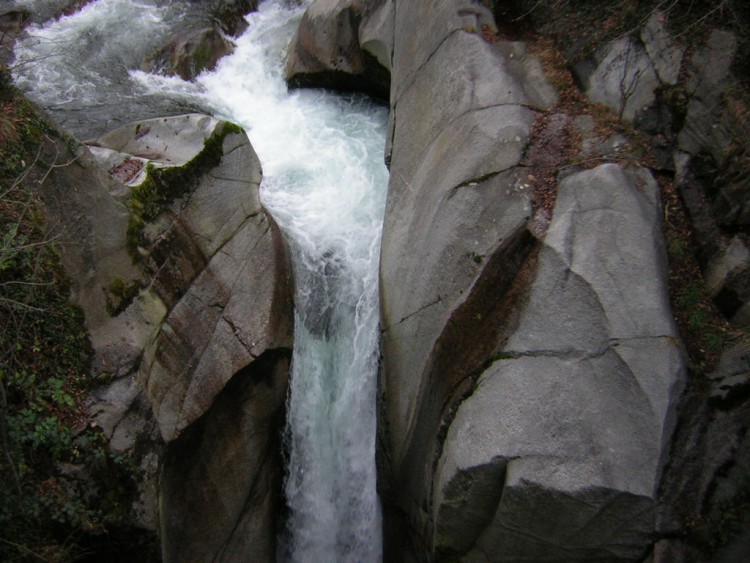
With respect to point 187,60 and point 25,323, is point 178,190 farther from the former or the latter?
point 187,60

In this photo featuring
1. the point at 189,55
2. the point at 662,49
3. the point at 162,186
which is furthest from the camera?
the point at 189,55

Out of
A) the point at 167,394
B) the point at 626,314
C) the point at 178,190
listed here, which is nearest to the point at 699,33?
the point at 626,314

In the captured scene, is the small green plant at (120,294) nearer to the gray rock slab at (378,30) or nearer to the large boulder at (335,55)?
the gray rock slab at (378,30)

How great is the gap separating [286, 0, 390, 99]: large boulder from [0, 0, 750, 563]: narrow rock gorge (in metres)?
2.29

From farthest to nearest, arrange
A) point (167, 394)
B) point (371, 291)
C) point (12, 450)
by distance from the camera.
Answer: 1. point (371, 291)
2. point (167, 394)
3. point (12, 450)

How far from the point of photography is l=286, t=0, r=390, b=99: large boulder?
36.5ft

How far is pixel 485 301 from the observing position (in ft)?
19.4

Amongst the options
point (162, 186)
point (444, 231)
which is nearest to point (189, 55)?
point (162, 186)

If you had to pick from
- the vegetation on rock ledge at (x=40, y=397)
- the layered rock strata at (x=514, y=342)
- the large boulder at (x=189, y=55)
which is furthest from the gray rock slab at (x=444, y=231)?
the large boulder at (x=189, y=55)

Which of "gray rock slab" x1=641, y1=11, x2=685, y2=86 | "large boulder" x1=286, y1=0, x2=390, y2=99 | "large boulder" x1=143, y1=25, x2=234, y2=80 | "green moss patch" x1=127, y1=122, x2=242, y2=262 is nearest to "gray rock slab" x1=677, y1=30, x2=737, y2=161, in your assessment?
"gray rock slab" x1=641, y1=11, x2=685, y2=86

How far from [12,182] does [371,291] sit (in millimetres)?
4995

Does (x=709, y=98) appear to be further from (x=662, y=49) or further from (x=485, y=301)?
(x=485, y=301)

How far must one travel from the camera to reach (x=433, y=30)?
8.43 m

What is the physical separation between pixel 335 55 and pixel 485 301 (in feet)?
26.2
